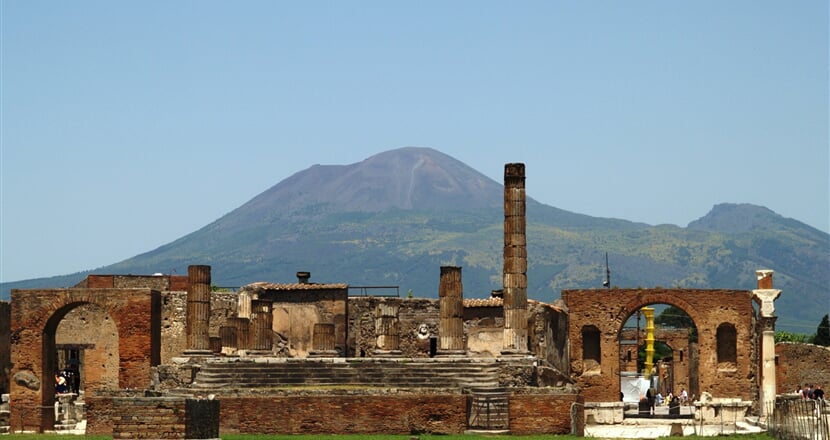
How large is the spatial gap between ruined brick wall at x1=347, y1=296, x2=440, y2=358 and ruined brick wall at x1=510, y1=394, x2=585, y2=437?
1987 cm

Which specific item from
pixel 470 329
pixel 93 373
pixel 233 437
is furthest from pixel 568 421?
pixel 93 373

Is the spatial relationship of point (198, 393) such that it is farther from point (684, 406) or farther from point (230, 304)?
point (684, 406)

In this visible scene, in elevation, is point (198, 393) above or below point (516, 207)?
below

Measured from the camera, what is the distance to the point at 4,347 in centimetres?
6012

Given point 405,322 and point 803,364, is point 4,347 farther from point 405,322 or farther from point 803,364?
point 803,364

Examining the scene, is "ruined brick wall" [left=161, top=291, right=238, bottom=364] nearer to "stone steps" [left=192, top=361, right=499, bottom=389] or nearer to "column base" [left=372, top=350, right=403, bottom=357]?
"column base" [left=372, top=350, right=403, bottom=357]

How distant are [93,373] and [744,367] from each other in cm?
2351

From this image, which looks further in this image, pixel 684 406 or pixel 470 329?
pixel 684 406

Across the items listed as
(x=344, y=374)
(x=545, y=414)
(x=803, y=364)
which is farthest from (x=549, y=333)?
(x=545, y=414)

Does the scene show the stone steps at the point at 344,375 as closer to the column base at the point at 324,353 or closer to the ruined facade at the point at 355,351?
the ruined facade at the point at 355,351

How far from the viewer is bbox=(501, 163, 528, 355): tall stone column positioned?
58.3m

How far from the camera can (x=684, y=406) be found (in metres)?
74.4

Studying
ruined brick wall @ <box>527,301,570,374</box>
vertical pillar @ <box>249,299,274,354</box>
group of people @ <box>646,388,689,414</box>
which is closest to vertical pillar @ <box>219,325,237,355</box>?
vertical pillar @ <box>249,299,274,354</box>

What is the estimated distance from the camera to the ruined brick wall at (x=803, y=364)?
3041 inches
